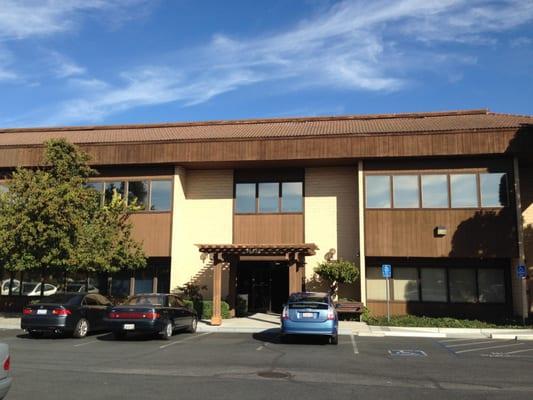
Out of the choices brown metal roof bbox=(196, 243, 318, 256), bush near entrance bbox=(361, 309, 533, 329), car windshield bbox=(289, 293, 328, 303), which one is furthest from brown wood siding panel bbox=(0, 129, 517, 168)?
car windshield bbox=(289, 293, 328, 303)

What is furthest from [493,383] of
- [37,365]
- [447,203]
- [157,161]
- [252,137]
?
[157,161]

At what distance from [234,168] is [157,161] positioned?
365cm

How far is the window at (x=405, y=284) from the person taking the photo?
78.2 feet

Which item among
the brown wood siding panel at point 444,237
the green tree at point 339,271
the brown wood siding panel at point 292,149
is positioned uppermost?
the brown wood siding panel at point 292,149

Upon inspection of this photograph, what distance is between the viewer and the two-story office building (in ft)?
74.7

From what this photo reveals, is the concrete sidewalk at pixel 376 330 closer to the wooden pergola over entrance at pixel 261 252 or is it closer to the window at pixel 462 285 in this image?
the wooden pergola over entrance at pixel 261 252

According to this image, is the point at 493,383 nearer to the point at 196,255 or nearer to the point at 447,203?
the point at 447,203

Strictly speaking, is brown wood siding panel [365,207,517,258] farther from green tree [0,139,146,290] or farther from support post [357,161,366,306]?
green tree [0,139,146,290]

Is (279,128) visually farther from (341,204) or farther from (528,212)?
(528,212)

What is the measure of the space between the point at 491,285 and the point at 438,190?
15.4 feet

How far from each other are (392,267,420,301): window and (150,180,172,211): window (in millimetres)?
10907

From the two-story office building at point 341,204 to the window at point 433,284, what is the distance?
4 cm

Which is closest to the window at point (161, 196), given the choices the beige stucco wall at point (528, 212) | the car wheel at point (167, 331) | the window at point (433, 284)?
the car wheel at point (167, 331)

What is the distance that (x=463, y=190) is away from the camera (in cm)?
2323
